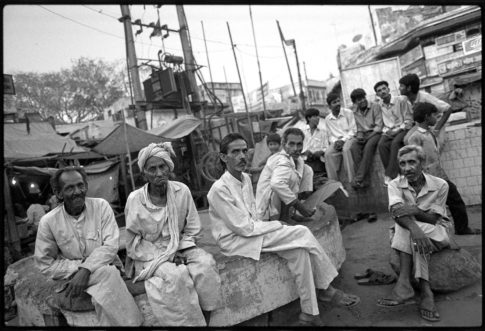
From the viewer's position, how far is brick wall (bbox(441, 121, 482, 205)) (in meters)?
5.83

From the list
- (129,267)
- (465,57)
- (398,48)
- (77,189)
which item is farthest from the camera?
(398,48)

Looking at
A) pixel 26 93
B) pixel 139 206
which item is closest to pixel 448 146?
pixel 139 206

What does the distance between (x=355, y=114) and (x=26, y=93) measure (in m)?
22.9

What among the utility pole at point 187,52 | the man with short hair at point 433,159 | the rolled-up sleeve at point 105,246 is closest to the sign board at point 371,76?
the utility pole at point 187,52

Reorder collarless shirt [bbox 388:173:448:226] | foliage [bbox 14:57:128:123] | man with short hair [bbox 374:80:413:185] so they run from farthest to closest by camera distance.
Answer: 1. foliage [bbox 14:57:128:123]
2. man with short hair [bbox 374:80:413:185]
3. collarless shirt [bbox 388:173:448:226]

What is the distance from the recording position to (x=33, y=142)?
1096 cm

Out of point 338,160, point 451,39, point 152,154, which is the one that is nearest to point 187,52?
point 451,39

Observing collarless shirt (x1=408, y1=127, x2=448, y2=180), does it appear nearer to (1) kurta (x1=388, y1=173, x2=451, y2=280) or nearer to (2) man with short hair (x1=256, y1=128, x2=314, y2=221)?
(1) kurta (x1=388, y1=173, x2=451, y2=280)

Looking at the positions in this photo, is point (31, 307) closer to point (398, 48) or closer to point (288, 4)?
point (288, 4)

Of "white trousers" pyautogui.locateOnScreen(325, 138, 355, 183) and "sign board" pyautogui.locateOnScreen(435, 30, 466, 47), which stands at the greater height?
"sign board" pyautogui.locateOnScreen(435, 30, 466, 47)

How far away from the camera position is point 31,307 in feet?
10.6

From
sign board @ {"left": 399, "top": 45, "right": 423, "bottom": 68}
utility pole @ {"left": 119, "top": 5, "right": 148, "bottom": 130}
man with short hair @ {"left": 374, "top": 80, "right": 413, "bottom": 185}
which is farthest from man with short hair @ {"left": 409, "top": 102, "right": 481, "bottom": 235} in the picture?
utility pole @ {"left": 119, "top": 5, "right": 148, "bottom": 130}

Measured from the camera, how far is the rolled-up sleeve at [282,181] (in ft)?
13.1

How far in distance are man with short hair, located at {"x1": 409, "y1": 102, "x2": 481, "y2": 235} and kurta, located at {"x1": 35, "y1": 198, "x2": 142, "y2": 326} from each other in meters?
4.07
